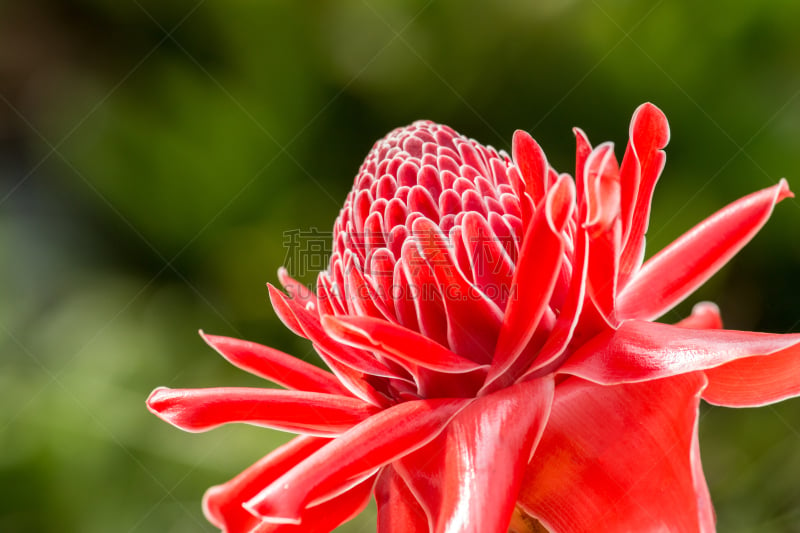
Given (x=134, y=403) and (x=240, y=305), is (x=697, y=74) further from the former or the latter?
(x=134, y=403)

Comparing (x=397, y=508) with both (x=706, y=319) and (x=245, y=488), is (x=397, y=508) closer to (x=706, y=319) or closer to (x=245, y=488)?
(x=245, y=488)

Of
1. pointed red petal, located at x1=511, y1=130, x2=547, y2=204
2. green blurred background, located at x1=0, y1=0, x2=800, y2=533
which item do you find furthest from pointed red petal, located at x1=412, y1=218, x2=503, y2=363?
green blurred background, located at x1=0, y1=0, x2=800, y2=533

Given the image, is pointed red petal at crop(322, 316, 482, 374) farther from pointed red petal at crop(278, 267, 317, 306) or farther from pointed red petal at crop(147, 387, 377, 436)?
pointed red petal at crop(278, 267, 317, 306)

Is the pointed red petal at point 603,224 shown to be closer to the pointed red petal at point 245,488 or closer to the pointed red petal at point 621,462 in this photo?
the pointed red petal at point 621,462

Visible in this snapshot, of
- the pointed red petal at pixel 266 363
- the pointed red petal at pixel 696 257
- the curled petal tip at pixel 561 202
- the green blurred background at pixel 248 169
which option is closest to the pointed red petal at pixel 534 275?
the curled petal tip at pixel 561 202

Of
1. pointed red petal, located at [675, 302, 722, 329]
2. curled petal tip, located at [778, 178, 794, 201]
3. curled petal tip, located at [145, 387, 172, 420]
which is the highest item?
curled petal tip, located at [778, 178, 794, 201]

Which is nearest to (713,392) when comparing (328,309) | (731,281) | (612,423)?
(612,423)

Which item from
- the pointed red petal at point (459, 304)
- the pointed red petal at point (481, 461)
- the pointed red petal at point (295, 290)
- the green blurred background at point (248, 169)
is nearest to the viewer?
the pointed red petal at point (481, 461)
